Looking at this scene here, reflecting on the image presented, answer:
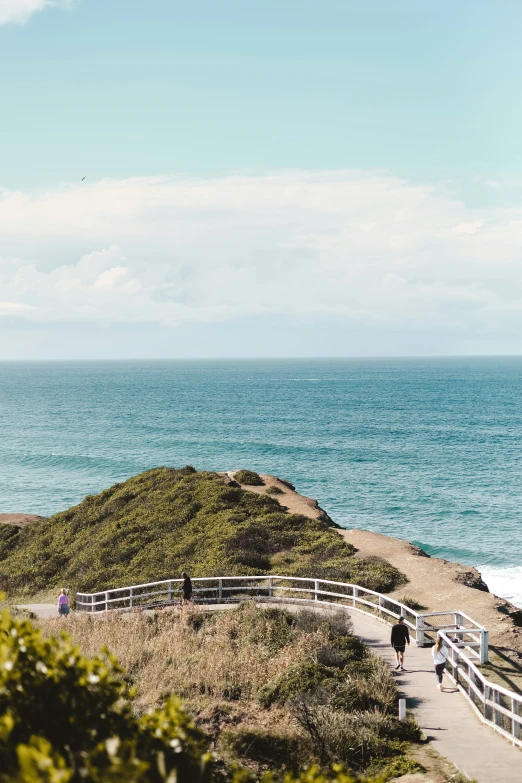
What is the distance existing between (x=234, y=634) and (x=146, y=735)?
1286 centimetres

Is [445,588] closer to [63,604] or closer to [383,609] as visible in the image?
[383,609]

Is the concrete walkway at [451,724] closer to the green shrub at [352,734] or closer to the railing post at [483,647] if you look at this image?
the green shrub at [352,734]

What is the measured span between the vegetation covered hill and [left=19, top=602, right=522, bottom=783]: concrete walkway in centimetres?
735

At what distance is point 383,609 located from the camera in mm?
20375

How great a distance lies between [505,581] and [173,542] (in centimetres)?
1832

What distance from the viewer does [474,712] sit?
47.4ft

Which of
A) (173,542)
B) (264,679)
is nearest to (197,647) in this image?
(264,679)

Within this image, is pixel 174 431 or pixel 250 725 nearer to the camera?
pixel 250 725

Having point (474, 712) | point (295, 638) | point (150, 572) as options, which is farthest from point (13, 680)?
point (150, 572)

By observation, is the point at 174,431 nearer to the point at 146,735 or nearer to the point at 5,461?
the point at 5,461

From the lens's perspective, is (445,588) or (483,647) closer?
(483,647)

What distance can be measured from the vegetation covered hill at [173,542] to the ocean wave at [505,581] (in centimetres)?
1070

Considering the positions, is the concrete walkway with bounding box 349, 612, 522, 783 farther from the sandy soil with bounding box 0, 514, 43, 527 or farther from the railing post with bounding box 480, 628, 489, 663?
the sandy soil with bounding box 0, 514, 43, 527

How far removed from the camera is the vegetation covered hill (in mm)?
28250
